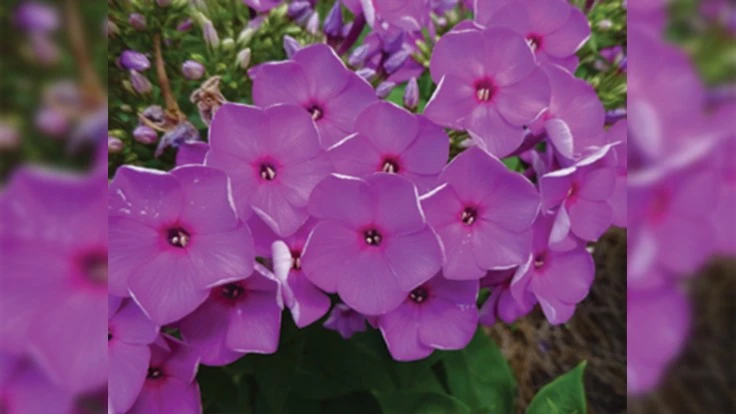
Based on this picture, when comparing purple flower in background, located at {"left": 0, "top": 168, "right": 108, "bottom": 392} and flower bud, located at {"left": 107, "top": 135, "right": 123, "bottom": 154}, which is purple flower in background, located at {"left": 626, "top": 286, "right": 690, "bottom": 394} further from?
flower bud, located at {"left": 107, "top": 135, "right": 123, "bottom": 154}

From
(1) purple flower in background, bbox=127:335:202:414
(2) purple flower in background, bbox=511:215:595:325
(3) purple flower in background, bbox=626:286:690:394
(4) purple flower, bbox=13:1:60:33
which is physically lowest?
(1) purple flower in background, bbox=127:335:202:414

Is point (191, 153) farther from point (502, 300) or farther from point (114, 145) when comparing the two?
point (502, 300)

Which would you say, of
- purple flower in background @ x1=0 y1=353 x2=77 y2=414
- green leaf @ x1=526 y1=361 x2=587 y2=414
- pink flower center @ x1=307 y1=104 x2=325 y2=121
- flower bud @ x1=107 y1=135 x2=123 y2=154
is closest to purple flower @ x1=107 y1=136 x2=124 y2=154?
flower bud @ x1=107 y1=135 x2=123 y2=154

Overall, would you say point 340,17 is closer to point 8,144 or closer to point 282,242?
point 282,242

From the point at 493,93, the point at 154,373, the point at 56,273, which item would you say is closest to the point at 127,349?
the point at 154,373

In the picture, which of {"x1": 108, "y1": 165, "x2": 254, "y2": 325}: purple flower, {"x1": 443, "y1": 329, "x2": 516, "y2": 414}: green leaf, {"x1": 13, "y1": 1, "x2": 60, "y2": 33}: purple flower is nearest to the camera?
{"x1": 13, "y1": 1, "x2": 60, "y2": 33}: purple flower

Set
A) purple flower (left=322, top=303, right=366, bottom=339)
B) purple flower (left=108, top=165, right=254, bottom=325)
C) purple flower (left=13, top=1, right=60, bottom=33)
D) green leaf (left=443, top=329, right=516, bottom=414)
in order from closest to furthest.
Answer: purple flower (left=13, top=1, right=60, bottom=33) → purple flower (left=108, top=165, right=254, bottom=325) → purple flower (left=322, top=303, right=366, bottom=339) → green leaf (left=443, top=329, right=516, bottom=414)
